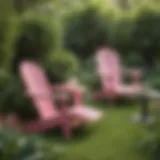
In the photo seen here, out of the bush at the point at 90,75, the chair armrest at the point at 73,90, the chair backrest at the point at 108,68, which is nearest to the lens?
the chair armrest at the point at 73,90

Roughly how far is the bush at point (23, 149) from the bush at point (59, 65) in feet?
7.09

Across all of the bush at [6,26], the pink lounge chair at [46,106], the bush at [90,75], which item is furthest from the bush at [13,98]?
the bush at [90,75]

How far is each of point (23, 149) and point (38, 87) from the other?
6.86ft

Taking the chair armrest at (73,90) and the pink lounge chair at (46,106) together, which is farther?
the chair armrest at (73,90)

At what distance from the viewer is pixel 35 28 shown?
6.61 m

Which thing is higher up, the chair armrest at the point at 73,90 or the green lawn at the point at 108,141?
the chair armrest at the point at 73,90

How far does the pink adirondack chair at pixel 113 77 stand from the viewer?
777cm

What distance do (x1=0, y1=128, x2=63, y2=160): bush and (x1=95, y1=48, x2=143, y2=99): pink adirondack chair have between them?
2.94 meters

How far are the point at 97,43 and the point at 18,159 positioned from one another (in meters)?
6.26

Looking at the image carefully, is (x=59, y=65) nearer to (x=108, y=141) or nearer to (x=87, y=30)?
(x=108, y=141)

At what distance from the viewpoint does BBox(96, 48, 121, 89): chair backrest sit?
7.99m

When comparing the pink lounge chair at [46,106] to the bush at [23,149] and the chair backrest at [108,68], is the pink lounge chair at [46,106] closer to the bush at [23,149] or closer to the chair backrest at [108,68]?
the bush at [23,149]

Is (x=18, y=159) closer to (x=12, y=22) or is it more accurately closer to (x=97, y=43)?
(x=12, y=22)

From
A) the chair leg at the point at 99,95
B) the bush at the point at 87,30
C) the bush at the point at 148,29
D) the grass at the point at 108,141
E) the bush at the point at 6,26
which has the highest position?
the bush at the point at 87,30
